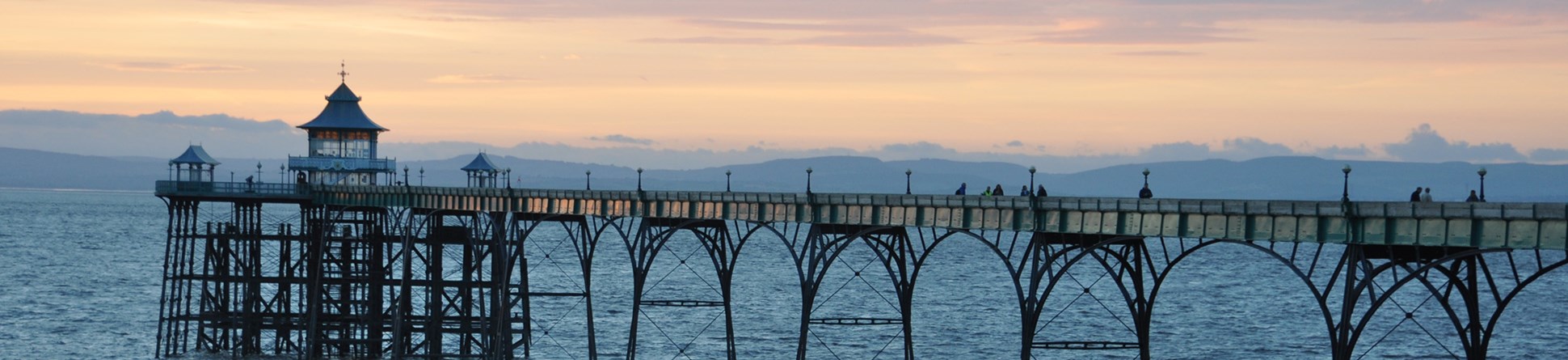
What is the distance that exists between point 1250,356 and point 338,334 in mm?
36195

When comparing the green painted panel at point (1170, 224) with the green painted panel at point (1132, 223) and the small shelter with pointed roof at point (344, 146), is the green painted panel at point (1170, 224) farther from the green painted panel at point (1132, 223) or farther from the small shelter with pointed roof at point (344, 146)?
the small shelter with pointed roof at point (344, 146)

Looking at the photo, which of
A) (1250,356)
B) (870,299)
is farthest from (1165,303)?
(1250,356)

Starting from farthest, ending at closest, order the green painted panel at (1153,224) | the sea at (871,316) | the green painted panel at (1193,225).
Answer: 1. the sea at (871,316)
2. the green painted panel at (1153,224)
3. the green painted panel at (1193,225)

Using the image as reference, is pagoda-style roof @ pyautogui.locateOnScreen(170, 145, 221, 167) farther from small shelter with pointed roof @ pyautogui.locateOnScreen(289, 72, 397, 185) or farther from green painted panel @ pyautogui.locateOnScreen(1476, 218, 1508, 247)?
green painted panel @ pyautogui.locateOnScreen(1476, 218, 1508, 247)

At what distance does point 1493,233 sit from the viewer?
31172mm

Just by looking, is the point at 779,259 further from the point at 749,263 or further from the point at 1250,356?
the point at 1250,356

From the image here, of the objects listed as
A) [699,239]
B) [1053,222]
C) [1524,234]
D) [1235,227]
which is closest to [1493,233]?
[1524,234]

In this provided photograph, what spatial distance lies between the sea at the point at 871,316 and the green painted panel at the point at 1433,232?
A: 15.8 meters

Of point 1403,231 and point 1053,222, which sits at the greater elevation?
point 1403,231

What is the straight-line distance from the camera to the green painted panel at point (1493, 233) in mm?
30969

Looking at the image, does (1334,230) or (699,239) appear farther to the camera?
(699,239)

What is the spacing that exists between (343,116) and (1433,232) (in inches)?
2425

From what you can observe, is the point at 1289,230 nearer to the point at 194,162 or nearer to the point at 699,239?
the point at 699,239

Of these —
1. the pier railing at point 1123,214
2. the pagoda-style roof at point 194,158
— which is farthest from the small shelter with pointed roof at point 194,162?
the pier railing at point 1123,214
